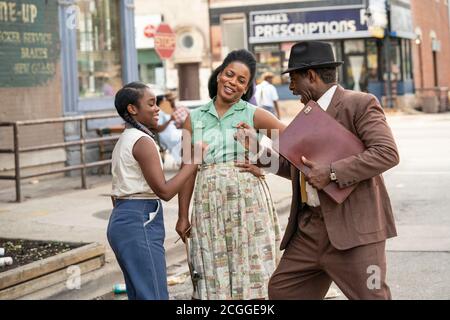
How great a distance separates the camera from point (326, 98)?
400cm

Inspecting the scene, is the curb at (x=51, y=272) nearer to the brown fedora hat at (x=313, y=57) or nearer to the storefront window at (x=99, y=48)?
the brown fedora hat at (x=313, y=57)

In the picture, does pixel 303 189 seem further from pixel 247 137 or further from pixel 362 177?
pixel 247 137

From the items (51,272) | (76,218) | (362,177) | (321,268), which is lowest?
(51,272)

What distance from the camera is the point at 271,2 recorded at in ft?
123

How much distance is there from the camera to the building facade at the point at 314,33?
1442 inches

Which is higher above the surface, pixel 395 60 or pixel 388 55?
pixel 388 55

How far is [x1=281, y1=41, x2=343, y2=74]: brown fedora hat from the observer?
397 cm

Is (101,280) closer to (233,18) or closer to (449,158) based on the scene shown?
(449,158)

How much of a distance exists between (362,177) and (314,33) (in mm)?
33910

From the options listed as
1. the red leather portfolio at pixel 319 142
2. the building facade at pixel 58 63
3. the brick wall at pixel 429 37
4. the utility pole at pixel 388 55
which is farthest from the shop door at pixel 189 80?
the red leather portfolio at pixel 319 142

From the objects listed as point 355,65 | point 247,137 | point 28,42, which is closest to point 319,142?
point 247,137

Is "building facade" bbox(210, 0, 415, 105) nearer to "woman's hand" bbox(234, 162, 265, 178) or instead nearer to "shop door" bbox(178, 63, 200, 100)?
"shop door" bbox(178, 63, 200, 100)

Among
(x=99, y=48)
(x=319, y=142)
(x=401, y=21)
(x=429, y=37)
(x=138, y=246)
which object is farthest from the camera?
(x=429, y=37)

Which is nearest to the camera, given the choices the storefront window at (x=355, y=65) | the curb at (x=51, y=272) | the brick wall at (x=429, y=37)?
the curb at (x=51, y=272)
